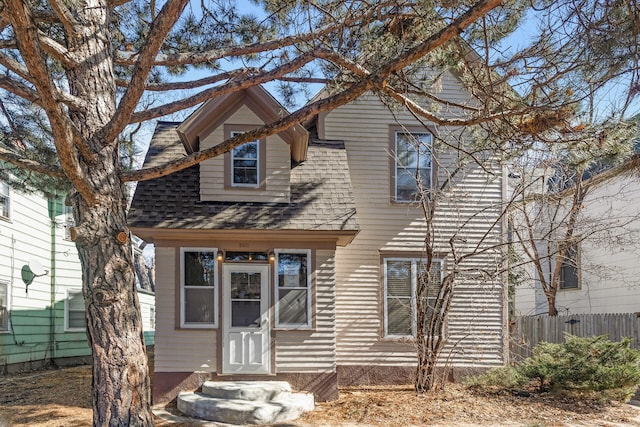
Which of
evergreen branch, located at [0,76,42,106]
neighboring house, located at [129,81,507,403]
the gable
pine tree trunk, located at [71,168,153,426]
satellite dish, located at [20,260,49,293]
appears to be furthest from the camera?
satellite dish, located at [20,260,49,293]

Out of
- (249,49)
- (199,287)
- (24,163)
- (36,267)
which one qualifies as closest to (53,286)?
(36,267)

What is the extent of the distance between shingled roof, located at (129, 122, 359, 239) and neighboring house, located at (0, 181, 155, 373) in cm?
388

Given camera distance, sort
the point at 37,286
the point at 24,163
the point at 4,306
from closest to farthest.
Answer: the point at 24,163
the point at 4,306
the point at 37,286

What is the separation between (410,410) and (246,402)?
2.53 meters

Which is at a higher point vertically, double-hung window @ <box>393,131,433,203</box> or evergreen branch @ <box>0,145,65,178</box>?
double-hung window @ <box>393,131,433,203</box>

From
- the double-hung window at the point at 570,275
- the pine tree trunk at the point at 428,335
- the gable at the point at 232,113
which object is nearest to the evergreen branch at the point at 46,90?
the gable at the point at 232,113

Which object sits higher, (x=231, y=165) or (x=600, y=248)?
(x=231, y=165)

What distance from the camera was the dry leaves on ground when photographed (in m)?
8.02

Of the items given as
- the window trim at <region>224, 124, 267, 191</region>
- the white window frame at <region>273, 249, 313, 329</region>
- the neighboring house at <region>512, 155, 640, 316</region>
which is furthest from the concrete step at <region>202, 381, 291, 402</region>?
the neighboring house at <region>512, 155, 640, 316</region>

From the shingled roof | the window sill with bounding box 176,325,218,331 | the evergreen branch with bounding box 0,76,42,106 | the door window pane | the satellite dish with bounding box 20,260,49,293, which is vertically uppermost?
the evergreen branch with bounding box 0,76,42,106

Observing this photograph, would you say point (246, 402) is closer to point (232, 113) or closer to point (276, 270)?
point (276, 270)

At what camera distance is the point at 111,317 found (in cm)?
591

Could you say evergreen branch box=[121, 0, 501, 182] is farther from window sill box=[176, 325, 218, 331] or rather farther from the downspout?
the downspout

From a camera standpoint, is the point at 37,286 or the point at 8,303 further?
the point at 37,286
